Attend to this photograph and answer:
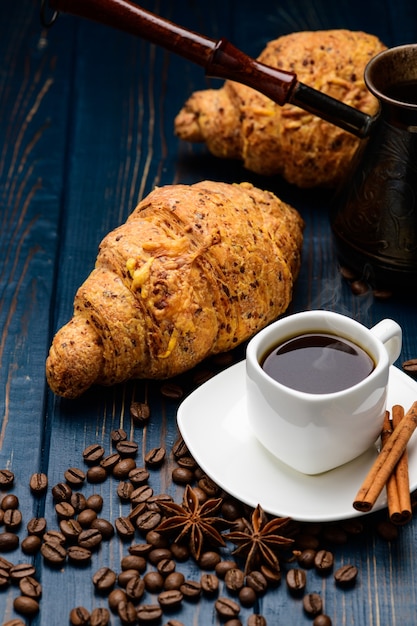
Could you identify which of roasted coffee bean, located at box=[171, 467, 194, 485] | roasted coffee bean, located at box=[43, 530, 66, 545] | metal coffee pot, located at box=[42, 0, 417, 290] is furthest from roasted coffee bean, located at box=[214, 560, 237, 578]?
metal coffee pot, located at box=[42, 0, 417, 290]

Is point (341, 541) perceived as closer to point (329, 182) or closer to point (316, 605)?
point (316, 605)

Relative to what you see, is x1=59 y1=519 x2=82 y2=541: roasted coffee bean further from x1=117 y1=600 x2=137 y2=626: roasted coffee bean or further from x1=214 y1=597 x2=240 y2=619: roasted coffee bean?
x1=214 y1=597 x2=240 y2=619: roasted coffee bean

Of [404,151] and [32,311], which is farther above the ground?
[404,151]

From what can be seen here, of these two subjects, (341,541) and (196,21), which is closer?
(341,541)

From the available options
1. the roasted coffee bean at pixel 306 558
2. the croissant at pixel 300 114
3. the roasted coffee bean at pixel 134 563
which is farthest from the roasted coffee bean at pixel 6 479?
the croissant at pixel 300 114

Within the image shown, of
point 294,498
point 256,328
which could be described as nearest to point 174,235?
point 256,328

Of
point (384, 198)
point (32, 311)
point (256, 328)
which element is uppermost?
point (384, 198)

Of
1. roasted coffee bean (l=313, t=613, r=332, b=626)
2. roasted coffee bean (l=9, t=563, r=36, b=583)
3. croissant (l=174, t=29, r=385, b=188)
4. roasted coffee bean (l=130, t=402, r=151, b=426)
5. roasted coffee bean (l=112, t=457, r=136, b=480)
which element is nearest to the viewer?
roasted coffee bean (l=313, t=613, r=332, b=626)
